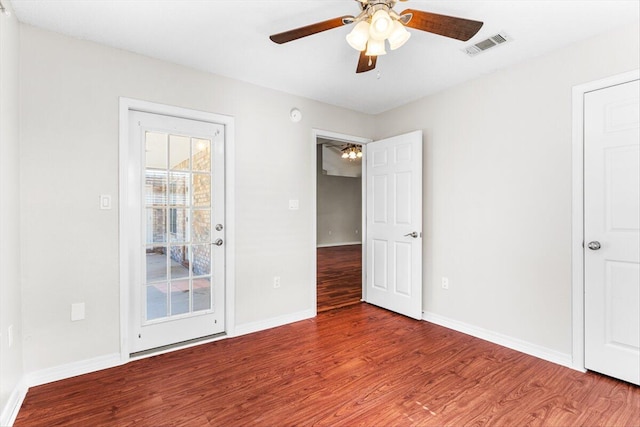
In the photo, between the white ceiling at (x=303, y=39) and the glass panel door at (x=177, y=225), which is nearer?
the white ceiling at (x=303, y=39)

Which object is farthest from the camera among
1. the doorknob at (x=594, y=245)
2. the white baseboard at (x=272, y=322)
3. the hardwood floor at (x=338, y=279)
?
the hardwood floor at (x=338, y=279)

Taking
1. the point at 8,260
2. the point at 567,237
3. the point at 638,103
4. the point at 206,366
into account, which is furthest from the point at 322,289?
the point at 638,103

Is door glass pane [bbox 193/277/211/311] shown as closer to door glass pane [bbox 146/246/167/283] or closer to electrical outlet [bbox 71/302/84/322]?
door glass pane [bbox 146/246/167/283]

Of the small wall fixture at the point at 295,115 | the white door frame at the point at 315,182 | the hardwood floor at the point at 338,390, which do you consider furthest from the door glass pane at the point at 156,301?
the small wall fixture at the point at 295,115

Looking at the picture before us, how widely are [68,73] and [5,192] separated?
3.26 feet

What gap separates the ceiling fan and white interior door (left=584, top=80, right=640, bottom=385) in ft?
4.44

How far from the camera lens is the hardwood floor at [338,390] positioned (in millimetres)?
1842

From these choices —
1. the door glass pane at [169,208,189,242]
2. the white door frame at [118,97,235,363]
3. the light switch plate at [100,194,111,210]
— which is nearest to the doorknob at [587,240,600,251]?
the white door frame at [118,97,235,363]

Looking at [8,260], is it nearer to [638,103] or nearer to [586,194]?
[586,194]

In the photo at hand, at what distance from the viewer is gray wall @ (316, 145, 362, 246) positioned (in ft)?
31.2

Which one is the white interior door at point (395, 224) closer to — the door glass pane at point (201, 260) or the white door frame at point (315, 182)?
the white door frame at point (315, 182)

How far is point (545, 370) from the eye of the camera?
93.4 inches

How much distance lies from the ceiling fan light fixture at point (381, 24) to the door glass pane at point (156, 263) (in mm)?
2312

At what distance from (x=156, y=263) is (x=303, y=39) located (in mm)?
2138
